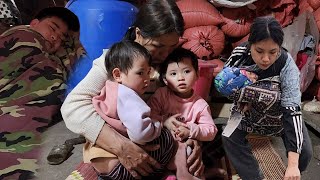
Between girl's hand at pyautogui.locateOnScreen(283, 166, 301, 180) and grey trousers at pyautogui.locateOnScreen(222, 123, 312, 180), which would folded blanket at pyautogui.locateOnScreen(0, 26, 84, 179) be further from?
girl's hand at pyautogui.locateOnScreen(283, 166, 301, 180)

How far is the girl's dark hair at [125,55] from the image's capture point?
1399 millimetres

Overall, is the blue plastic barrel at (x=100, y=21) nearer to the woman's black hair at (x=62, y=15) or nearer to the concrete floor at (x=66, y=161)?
the woman's black hair at (x=62, y=15)

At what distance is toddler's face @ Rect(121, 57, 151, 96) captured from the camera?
1.39 meters

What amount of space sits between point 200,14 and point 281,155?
1.26m

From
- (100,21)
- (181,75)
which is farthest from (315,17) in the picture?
(181,75)

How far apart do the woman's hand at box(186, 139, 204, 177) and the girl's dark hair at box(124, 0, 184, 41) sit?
475 mm

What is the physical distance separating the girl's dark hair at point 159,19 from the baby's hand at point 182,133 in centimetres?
40

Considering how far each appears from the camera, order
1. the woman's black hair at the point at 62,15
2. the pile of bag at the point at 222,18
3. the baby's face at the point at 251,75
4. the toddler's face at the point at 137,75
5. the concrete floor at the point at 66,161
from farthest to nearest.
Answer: the pile of bag at the point at 222,18
the woman's black hair at the point at 62,15
the concrete floor at the point at 66,161
the baby's face at the point at 251,75
the toddler's face at the point at 137,75

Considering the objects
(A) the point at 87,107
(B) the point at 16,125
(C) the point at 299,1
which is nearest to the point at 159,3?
(A) the point at 87,107

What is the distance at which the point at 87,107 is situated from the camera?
4.73 ft

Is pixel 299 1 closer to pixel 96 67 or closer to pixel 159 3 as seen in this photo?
pixel 159 3

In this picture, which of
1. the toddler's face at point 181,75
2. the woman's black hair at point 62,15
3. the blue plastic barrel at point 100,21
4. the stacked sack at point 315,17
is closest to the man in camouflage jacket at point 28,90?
the woman's black hair at point 62,15

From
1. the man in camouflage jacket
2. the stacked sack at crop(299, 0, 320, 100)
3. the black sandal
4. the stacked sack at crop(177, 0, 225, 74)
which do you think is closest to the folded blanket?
the man in camouflage jacket

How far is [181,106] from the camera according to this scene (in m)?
1.61
